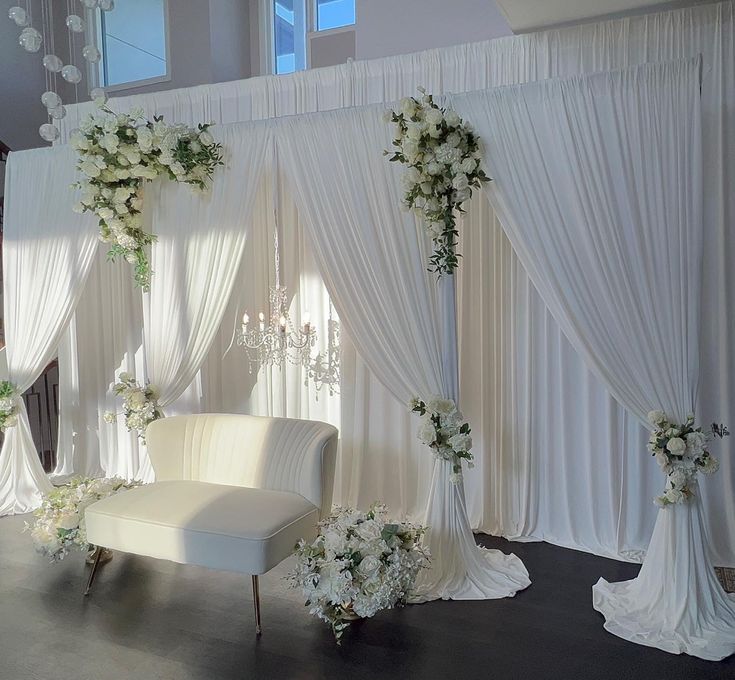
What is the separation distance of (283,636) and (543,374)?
214 cm

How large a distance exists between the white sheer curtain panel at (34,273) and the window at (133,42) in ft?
10.4

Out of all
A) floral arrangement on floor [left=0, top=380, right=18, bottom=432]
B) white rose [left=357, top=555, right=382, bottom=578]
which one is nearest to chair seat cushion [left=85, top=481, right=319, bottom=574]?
white rose [left=357, top=555, right=382, bottom=578]

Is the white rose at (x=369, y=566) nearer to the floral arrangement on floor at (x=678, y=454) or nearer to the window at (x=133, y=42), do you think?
the floral arrangement on floor at (x=678, y=454)

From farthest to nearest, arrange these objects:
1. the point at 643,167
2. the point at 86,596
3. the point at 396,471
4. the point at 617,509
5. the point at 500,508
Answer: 1. the point at 396,471
2. the point at 500,508
3. the point at 617,509
4. the point at 86,596
5. the point at 643,167

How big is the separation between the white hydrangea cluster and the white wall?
2.79m

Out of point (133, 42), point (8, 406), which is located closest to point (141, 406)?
point (8, 406)

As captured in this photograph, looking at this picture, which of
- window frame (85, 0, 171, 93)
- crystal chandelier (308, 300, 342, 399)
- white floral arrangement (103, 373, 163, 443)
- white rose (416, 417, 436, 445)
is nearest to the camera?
white rose (416, 417, 436, 445)

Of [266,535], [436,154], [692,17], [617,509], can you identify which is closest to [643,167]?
[436,154]

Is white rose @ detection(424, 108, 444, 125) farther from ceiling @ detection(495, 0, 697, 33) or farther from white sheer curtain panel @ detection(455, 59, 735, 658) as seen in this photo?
ceiling @ detection(495, 0, 697, 33)

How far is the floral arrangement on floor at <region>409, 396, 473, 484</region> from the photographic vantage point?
3.49m

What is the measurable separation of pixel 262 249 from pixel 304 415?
124 centimetres

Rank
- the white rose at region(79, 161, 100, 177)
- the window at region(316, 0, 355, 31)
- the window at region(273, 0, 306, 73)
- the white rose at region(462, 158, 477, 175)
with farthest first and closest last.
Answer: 1. the window at region(273, 0, 306, 73)
2. the window at region(316, 0, 355, 31)
3. the white rose at region(79, 161, 100, 177)
4. the white rose at region(462, 158, 477, 175)

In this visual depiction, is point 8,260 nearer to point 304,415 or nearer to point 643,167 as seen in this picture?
point 304,415

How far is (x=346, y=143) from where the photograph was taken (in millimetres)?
3602
